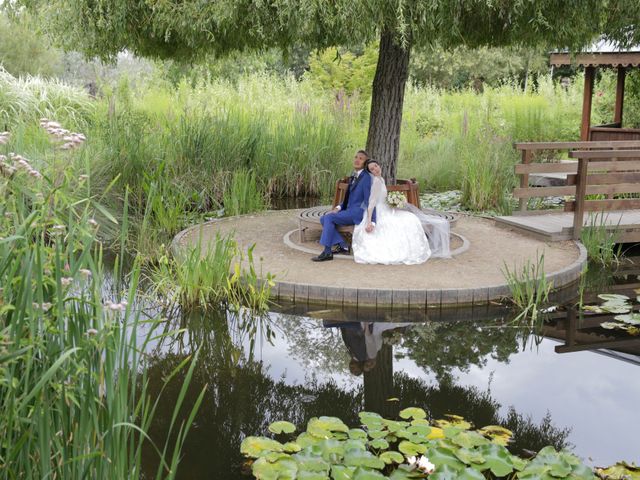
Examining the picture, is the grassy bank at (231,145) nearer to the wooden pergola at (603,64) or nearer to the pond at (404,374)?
the wooden pergola at (603,64)

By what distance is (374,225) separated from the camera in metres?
7.86

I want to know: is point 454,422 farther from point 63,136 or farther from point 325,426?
point 63,136

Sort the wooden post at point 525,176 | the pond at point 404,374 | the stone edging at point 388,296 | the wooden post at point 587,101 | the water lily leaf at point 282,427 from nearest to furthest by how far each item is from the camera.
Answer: the water lily leaf at point 282,427
the pond at point 404,374
the stone edging at point 388,296
the wooden post at point 525,176
the wooden post at point 587,101

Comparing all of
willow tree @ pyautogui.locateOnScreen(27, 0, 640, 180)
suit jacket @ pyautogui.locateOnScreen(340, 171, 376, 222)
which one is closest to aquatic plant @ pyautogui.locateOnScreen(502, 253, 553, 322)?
suit jacket @ pyautogui.locateOnScreen(340, 171, 376, 222)

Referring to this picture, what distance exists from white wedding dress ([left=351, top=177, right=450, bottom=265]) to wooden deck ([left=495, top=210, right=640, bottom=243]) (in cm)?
175

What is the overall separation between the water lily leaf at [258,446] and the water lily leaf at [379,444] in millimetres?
480

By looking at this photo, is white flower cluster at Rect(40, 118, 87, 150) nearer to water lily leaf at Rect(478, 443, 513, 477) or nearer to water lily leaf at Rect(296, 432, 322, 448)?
water lily leaf at Rect(296, 432, 322, 448)

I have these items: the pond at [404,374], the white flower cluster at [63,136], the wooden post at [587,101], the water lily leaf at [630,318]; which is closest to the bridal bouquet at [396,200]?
the pond at [404,374]

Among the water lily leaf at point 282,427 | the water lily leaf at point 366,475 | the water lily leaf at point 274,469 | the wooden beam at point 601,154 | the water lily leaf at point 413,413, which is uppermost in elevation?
the wooden beam at point 601,154

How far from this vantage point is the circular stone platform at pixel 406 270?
22.3ft

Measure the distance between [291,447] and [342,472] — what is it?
0.45 meters

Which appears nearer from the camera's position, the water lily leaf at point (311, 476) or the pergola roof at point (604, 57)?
the water lily leaf at point (311, 476)

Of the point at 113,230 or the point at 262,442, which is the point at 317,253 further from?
the point at 262,442

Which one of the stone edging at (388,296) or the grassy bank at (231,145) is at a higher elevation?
the grassy bank at (231,145)
